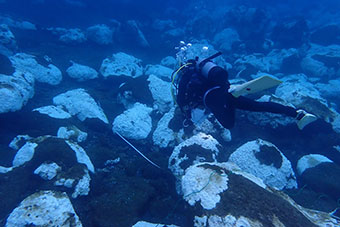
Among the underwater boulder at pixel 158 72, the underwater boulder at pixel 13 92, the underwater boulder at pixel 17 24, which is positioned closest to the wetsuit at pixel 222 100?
the underwater boulder at pixel 13 92

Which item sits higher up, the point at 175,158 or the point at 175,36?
the point at 175,36

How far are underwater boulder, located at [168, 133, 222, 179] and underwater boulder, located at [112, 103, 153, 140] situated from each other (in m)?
1.77

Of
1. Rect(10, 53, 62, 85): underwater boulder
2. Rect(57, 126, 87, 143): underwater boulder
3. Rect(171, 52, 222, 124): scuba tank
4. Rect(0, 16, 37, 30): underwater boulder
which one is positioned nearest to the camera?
Rect(171, 52, 222, 124): scuba tank

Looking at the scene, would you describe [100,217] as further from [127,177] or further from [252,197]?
[252,197]

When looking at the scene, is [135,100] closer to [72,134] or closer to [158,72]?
[72,134]

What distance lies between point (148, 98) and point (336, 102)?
420 inches

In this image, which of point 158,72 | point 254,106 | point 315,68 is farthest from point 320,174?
point 315,68

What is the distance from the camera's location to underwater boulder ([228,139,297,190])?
14.6 feet

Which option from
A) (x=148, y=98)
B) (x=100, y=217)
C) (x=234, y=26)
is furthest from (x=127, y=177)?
(x=234, y=26)

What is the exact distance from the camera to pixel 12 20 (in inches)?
557

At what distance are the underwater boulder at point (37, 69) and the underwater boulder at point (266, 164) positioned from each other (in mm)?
8365

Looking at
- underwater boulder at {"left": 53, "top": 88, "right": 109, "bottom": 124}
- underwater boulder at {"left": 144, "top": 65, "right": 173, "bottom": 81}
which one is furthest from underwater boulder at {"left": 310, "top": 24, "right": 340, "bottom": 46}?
underwater boulder at {"left": 53, "top": 88, "right": 109, "bottom": 124}

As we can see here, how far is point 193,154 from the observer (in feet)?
15.2

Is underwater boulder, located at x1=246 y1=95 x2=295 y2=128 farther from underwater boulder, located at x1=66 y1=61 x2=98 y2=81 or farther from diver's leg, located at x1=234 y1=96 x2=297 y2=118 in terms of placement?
underwater boulder, located at x1=66 y1=61 x2=98 y2=81
